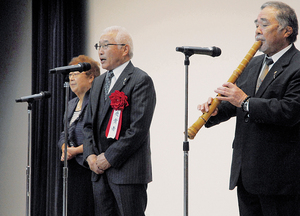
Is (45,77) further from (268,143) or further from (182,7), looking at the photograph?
(268,143)

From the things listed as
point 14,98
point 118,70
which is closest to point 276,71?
point 118,70

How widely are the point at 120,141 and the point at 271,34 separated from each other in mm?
1182

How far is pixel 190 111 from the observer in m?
3.92

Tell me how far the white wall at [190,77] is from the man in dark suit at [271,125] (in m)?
1.22

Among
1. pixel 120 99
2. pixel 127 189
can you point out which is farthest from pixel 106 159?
pixel 120 99

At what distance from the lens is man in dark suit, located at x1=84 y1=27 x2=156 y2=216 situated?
2.60 meters

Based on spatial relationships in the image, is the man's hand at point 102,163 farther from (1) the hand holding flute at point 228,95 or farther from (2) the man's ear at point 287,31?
(2) the man's ear at point 287,31

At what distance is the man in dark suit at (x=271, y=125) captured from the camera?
6.78 ft

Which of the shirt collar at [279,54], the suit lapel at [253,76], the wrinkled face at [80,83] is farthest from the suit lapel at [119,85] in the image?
the shirt collar at [279,54]

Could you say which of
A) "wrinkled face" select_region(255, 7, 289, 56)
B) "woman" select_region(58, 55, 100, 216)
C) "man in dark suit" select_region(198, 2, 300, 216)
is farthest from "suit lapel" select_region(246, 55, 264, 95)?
"woman" select_region(58, 55, 100, 216)

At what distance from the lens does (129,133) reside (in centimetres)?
262

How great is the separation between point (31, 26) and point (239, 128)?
12.6 ft

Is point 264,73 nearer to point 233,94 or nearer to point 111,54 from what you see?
point 233,94

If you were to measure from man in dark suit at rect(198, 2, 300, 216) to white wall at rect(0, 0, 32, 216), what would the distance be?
367 centimetres
